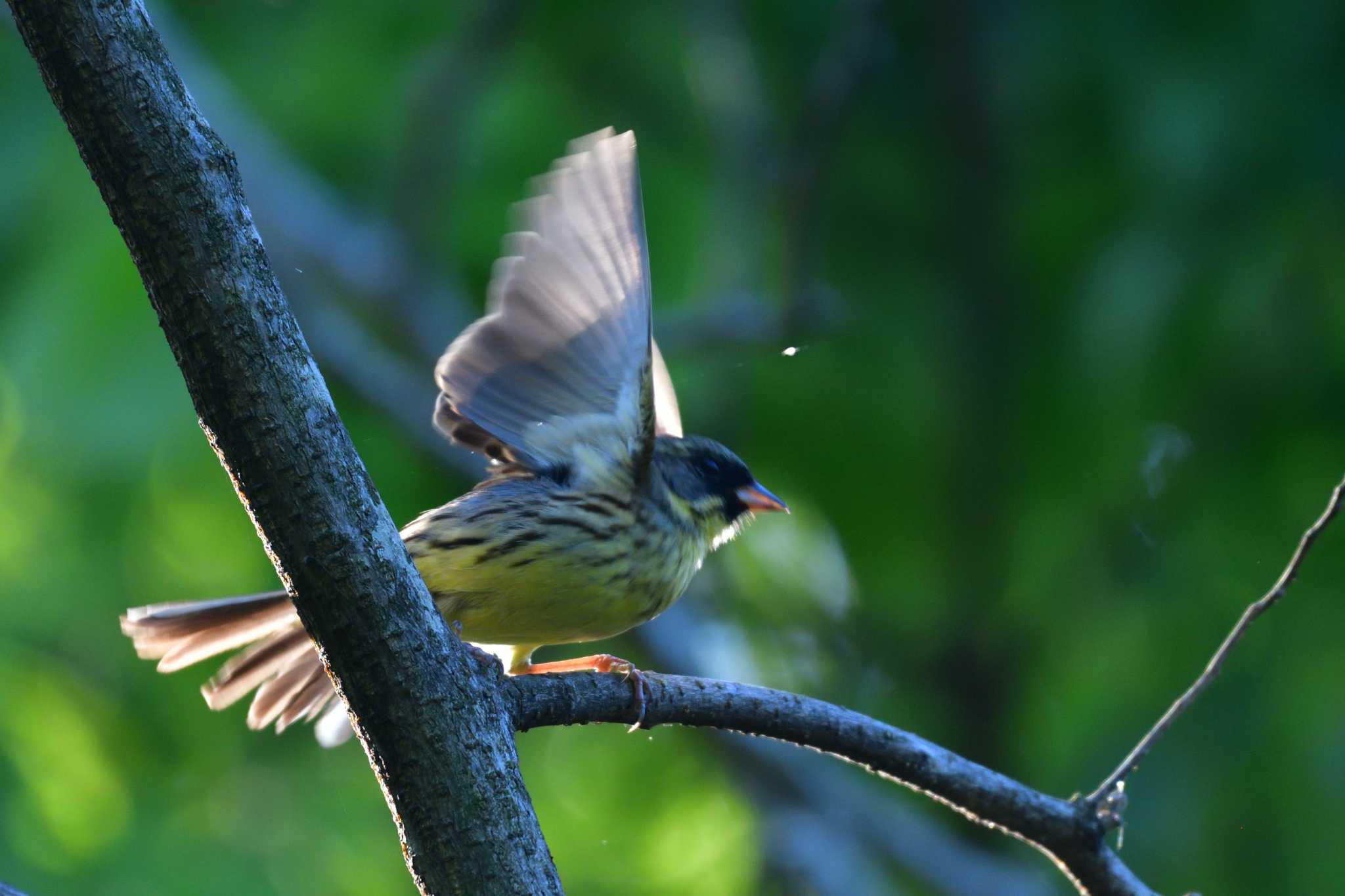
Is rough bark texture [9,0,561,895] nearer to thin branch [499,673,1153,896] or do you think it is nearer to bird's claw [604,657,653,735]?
thin branch [499,673,1153,896]

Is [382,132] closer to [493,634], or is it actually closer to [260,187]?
[260,187]

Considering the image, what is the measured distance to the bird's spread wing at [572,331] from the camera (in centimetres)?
365

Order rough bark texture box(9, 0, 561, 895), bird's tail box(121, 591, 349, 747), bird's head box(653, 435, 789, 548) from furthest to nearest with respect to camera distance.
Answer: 1. bird's head box(653, 435, 789, 548)
2. bird's tail box(121, 591, 349, 747)
3. rough bark texture box(9, 0, 561, 895)

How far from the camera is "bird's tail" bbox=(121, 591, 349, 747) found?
3596 millimetres

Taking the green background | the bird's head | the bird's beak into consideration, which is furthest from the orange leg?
the green background

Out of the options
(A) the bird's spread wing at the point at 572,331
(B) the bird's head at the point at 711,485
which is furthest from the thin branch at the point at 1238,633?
(B) the bird's head at the point at 711,485

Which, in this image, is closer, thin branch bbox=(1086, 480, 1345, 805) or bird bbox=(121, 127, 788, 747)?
thin branch bbox=(1086, 480, 1345, 805)

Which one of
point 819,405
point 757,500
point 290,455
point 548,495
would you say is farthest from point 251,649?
point 819,405

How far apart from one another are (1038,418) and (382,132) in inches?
152

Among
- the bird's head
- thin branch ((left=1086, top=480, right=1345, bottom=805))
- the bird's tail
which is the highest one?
the bird's head

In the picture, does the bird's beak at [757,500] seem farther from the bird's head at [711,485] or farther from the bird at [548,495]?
the bird at [548,495]

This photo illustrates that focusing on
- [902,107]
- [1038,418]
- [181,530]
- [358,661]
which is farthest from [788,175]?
[358,661]

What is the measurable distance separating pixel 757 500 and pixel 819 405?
11.1ft

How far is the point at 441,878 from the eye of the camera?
2031 mm
